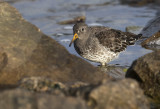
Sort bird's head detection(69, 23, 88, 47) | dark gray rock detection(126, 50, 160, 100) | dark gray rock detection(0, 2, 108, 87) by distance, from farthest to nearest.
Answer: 1. bird's head detection(69, 23, 88, 47)
2. dark gray rock detection(126, 50, 160, 100)
3. dark gray rock detection(0, 2, 108, 87)

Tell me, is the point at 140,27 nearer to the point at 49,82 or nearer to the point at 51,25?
the point at 51,25

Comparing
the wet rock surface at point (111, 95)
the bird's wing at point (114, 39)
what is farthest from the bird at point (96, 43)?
the wet rock surface at point (111, 95)

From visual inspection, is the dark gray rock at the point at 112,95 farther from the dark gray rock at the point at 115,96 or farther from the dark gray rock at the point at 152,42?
the dark gray rock at the point at 152,42

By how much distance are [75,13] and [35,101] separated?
478 inches

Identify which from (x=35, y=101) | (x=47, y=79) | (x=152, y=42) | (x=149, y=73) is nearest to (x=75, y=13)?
(x=152, y=42)

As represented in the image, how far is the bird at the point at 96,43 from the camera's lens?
7.79 meters

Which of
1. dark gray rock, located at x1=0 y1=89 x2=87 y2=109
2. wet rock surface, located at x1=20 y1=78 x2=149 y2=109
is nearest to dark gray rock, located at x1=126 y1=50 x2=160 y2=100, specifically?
wet rock surface, located at x1=20 y1=78 x2=149 y2=109

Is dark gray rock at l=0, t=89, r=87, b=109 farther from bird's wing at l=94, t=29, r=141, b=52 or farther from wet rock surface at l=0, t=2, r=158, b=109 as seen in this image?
bird's wing at l=94, t=29, r=141, b=52

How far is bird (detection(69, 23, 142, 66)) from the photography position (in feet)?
25.6

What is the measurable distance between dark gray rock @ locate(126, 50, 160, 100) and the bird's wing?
217cm

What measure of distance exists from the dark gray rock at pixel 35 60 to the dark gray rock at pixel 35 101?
1.17 metres

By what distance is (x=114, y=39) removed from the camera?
8.35 meters

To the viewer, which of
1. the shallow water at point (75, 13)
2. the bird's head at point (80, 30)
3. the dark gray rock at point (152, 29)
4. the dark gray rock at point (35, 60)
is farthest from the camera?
the shallow water at point (75, 13)

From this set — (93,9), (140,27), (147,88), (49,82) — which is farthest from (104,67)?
(93,9)
